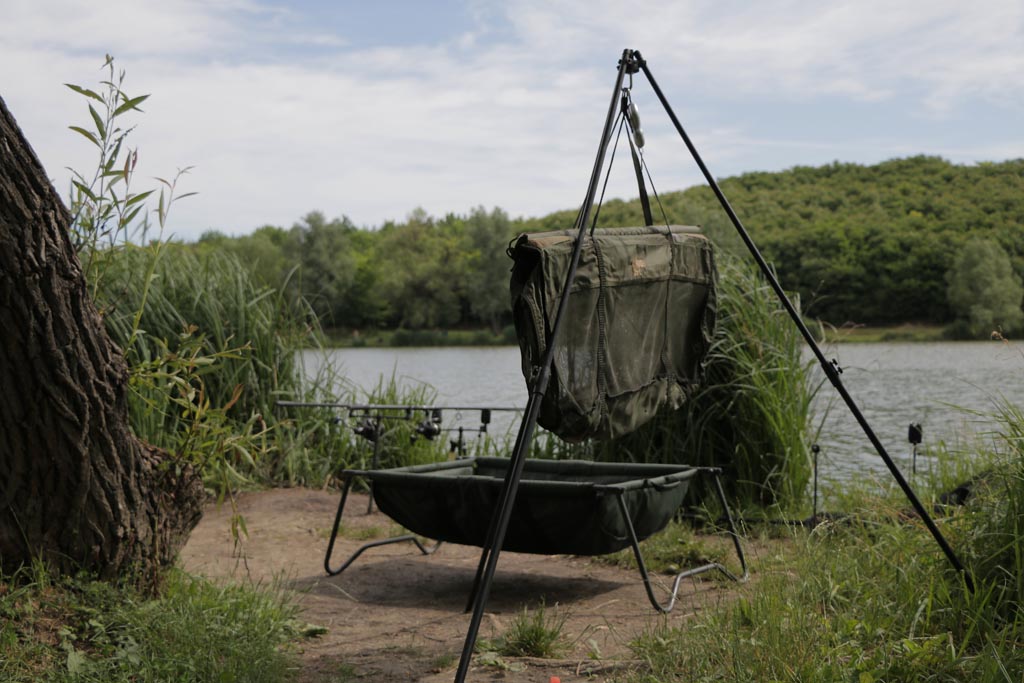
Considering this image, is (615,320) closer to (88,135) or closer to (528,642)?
(528,642)

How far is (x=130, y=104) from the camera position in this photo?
3.40m

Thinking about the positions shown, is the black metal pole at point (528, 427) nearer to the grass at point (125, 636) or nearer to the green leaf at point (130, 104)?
the grass at point (125, 636)

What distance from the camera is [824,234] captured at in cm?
2419

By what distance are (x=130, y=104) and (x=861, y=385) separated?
817 inches

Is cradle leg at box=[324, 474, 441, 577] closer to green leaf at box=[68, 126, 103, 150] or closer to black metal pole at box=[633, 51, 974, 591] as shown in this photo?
green leaf at box=[68, 126, 103, 150]

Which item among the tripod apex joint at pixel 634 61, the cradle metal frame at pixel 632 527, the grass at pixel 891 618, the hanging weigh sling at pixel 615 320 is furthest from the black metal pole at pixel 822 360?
the cradle metal frame at pixel 632 527

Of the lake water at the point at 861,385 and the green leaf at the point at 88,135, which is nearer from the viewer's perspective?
the green leaf at the point at 88,135

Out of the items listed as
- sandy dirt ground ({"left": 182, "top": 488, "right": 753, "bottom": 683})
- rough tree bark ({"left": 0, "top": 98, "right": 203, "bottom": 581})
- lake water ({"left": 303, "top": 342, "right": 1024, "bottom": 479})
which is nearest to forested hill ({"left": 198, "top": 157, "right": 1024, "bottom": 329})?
lake water ({"left": 303, "top": 342, "right": 1024, "bottom": 479})

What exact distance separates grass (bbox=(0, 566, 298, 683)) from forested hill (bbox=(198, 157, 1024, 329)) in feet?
38.6

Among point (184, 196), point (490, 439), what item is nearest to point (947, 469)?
point (490, 439)

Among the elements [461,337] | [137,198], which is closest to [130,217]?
[137,198]

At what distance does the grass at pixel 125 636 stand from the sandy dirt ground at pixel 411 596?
26 cm

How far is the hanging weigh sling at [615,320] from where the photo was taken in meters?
3.34

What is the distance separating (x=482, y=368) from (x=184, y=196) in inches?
812
